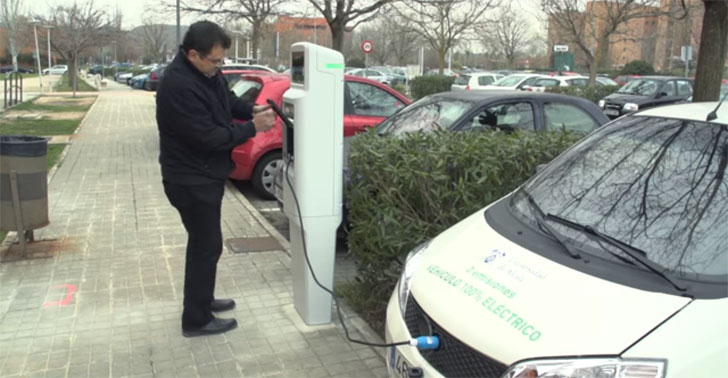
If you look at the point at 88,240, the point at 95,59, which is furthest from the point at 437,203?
the point at 95,59

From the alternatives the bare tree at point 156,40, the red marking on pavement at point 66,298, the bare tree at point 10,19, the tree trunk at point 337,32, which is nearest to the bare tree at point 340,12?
the tree trunk at point 337,32

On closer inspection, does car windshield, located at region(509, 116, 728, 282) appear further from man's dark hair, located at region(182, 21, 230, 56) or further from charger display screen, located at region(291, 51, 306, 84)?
man's dark hair, located at region(182, 21, 230, 56)

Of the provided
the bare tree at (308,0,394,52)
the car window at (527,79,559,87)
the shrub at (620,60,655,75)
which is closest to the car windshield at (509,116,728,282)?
the bare tree at (308,0,394,52)

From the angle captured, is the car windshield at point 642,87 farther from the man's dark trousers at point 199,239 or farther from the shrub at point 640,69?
the shrub at point 640,69

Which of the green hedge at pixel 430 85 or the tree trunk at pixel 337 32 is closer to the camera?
the tree trunk at pixel 337 32

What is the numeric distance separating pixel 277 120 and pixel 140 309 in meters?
3.56

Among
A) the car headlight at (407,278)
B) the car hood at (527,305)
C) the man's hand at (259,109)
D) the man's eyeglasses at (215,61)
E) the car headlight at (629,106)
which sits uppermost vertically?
the man's eyeglasses at (215,61)

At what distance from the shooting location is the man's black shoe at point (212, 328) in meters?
3.98

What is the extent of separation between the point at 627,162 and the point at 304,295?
223cm

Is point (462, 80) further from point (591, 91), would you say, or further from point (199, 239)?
point (199, 239)

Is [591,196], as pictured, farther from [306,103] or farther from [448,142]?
[306,103]

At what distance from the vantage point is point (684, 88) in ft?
61.4

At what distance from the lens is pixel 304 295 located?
4145 millimetres

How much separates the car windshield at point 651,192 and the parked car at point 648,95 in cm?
1574
